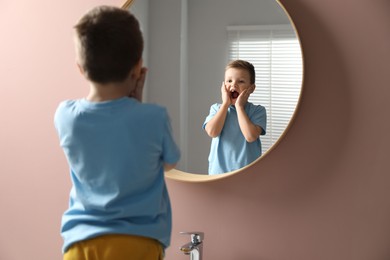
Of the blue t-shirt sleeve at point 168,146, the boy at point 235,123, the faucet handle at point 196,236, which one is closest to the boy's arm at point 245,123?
the boy at point 235,123

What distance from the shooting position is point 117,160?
3.09 feet

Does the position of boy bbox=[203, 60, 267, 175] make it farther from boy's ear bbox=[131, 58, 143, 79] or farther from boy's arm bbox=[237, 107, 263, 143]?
boy's ear bbox=[131, 58, 143, 79]

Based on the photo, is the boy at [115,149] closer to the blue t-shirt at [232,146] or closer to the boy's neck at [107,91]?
the boy's neck at [107,91]

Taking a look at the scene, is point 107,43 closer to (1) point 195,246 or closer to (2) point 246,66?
(2) point 246,66

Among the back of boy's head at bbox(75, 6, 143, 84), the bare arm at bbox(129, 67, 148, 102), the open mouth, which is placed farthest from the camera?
the open mouth

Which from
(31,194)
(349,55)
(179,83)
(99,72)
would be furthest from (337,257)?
(31,194)

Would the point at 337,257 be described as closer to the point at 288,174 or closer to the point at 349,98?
the point at 288,174

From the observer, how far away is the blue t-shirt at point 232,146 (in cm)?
130

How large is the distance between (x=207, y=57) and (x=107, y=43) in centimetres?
48

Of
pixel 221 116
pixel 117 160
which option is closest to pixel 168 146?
pixel 117 160

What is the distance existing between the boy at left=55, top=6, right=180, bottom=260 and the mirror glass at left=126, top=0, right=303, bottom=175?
1.20 ft

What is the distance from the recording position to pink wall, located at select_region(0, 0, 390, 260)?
121 centimetres

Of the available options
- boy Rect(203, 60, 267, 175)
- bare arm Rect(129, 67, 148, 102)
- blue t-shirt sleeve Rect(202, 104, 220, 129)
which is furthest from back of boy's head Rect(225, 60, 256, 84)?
bare arm Rect(129, 67, 148, 102)

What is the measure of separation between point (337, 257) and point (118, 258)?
58 centimetres
